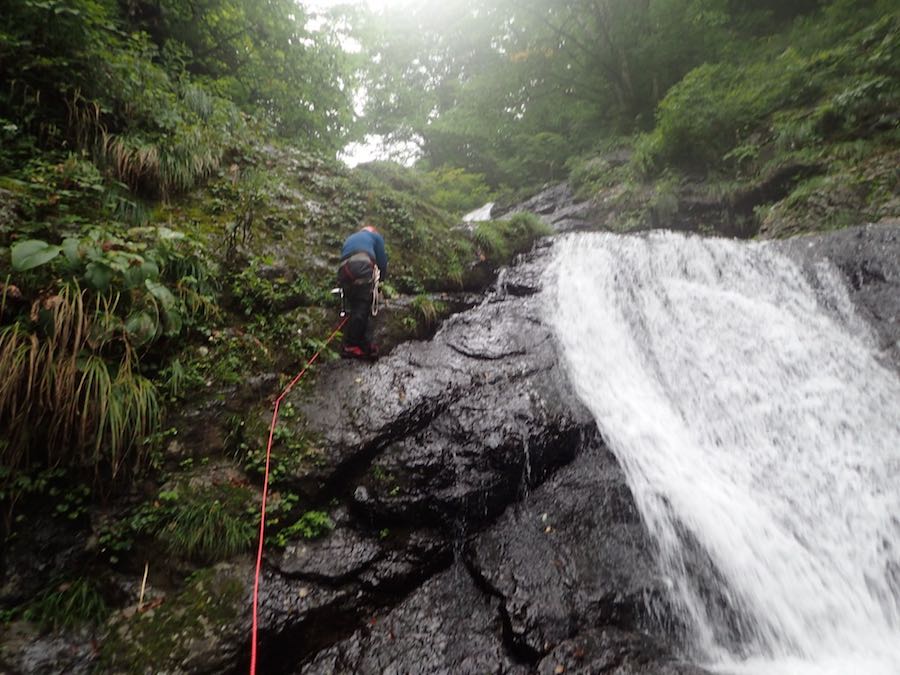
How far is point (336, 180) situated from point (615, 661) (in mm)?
6756

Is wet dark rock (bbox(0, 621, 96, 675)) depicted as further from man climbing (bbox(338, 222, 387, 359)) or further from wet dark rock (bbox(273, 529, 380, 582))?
man climbing (bbox(338, 222, 387, 359))

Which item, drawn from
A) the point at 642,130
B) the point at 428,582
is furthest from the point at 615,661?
the point at 642,130

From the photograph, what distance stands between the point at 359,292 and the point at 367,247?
0.58m

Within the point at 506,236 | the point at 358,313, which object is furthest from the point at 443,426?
the point at 506,236

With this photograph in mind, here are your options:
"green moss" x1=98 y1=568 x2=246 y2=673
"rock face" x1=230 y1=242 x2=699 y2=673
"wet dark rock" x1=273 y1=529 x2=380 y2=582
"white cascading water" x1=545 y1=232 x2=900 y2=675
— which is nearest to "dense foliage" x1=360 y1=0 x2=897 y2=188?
"white cascading water" x1=545 y1=232 x2=900 y2=675

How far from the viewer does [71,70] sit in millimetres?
4133

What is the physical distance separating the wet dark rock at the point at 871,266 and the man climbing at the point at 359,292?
5897 millimetres

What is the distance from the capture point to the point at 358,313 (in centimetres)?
447

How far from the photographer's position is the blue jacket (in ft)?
15.0

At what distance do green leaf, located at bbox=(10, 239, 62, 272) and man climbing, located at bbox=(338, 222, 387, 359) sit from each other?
2.35 meters

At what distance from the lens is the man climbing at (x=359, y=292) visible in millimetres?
4434

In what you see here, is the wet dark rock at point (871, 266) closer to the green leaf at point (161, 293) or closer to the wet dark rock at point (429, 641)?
the wet dark rock at point (429, 641)

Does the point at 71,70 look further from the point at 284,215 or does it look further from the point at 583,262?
the point at 583,262

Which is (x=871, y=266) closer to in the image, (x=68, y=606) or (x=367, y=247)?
(x=367, y=247)
